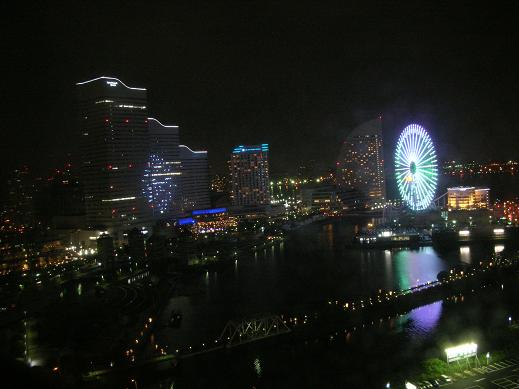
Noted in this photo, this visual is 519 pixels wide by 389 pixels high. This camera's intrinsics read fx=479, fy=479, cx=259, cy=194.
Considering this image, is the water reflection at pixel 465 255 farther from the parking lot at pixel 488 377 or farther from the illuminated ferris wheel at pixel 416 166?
the parking lot at pixel 488 377

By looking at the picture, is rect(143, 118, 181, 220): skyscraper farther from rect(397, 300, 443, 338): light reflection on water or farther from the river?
rect(397, 300, 443, 338): light reflection on water

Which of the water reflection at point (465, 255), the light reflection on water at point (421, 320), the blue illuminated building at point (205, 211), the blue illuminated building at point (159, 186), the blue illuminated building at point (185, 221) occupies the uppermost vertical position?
the blue illuminated building at point (159, 186)

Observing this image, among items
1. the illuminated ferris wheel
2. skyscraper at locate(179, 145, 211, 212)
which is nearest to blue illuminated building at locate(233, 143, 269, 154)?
skyscraper at locate(179, 145, 211, 212)

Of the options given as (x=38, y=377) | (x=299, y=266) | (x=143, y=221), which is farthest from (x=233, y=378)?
(x=143, y=221)

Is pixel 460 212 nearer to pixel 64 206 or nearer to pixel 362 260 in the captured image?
pixel 362 260

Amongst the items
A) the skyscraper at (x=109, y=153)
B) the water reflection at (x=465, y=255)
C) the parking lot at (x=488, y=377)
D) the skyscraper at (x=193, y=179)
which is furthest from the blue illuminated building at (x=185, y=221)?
the parking lot at (x=488, y=377)
